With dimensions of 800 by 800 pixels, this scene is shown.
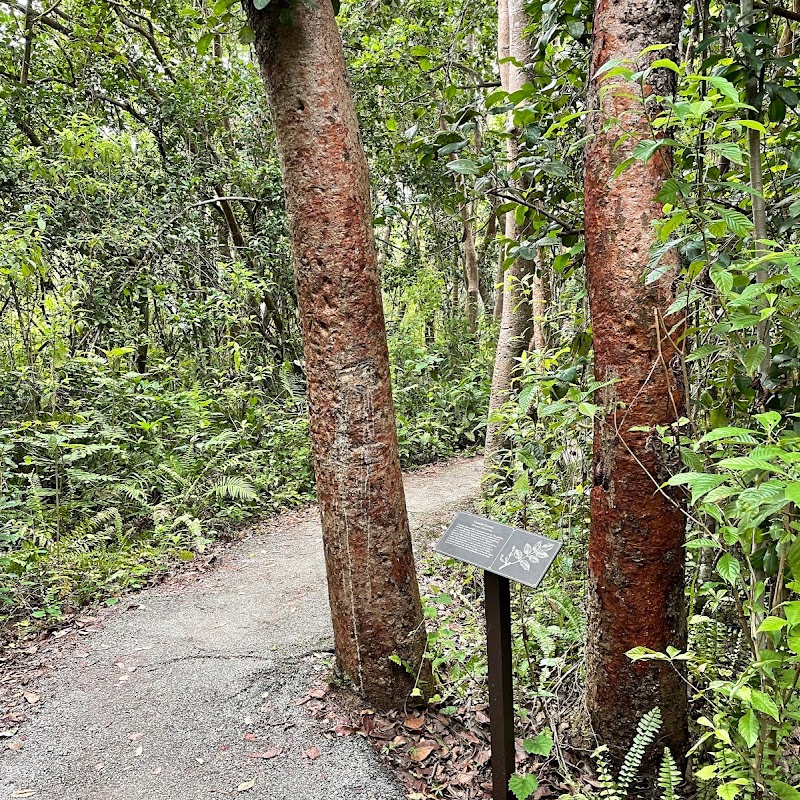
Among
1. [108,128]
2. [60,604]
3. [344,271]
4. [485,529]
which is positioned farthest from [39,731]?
[108,128]

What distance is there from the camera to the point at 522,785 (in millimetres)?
2475

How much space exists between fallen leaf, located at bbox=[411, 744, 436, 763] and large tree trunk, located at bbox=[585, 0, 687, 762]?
979 mm

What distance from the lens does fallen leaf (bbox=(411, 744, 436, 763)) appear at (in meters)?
2.87

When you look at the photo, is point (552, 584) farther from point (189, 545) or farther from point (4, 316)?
point (4, 316)

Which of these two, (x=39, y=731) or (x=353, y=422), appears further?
(x=39, y=731)

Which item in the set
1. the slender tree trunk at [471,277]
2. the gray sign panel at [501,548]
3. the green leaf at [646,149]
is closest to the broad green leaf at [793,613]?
the gray sign panel at [501,548]

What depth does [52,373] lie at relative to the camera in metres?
6.14

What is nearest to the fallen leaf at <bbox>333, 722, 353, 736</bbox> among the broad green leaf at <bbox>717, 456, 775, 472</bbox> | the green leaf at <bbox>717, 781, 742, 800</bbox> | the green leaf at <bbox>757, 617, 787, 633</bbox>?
the green leaf at <bbox>717, 781, 742, 800</bbox>

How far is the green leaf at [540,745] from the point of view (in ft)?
8.60

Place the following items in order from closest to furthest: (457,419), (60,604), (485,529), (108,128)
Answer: (485,529), (60,604), (108,128), (457,419)

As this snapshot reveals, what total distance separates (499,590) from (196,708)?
2078 millimetres

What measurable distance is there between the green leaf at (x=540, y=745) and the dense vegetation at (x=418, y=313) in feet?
0.82

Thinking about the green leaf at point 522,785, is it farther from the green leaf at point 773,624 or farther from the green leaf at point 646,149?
the green leaf at point 646,149

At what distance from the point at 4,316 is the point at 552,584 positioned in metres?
6.07
